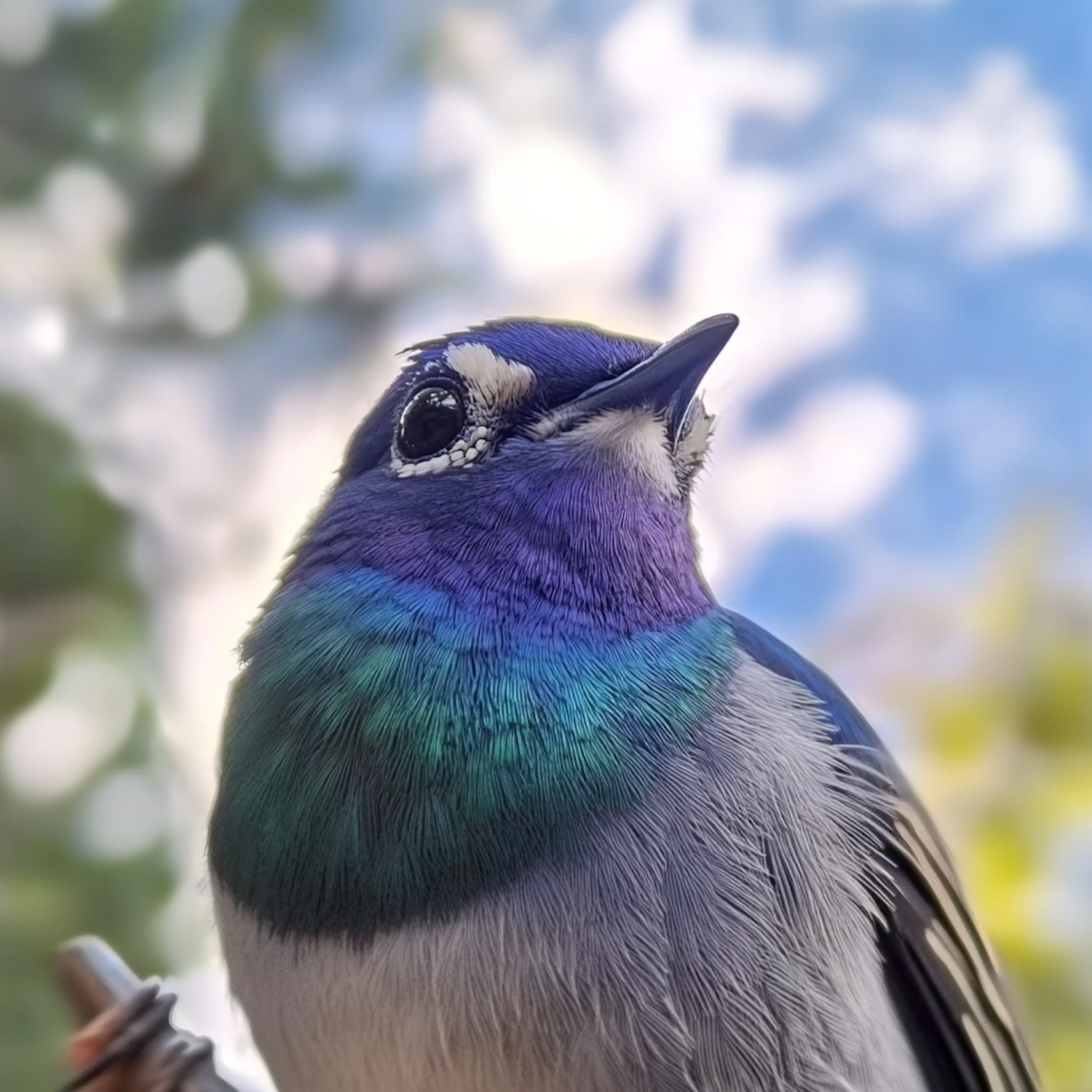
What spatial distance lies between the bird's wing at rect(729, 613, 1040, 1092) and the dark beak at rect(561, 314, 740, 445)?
0.54 feet

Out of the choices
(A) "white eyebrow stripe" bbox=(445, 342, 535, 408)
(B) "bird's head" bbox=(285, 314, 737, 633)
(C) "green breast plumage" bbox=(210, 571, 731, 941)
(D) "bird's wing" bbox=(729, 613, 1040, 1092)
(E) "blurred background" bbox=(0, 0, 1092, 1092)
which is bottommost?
(D) "bird's wing" bbox=(729, 613, 1040, 1092)

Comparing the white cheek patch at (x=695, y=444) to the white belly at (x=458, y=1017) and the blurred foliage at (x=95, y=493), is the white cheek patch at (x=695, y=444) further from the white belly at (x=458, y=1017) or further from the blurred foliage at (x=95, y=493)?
the blurred foliage at (x=95, y=493)

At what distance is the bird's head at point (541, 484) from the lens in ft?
2.15

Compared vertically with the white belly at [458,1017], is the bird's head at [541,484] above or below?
above

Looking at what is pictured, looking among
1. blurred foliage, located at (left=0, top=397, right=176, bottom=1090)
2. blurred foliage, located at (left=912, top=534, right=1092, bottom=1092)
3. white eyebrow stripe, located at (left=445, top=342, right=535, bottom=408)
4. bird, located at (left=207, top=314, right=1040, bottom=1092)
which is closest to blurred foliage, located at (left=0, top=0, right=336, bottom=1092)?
blurred foliage, located at (left=0, top=397, right=176, bottom=1090)

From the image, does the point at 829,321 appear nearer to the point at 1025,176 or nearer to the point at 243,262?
the point at 1025,176

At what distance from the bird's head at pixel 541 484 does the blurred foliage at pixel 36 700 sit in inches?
38.1

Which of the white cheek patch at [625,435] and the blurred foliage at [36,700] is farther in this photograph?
the blurred foliage at [36,700]

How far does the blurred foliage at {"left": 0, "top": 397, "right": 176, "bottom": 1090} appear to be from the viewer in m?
1.41

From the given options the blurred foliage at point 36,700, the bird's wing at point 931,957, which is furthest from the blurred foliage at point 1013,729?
the blurred foliage at point 36,700

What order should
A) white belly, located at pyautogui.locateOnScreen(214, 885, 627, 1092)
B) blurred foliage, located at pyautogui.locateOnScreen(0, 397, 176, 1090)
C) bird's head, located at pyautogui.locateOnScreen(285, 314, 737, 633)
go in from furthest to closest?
1. blurred foliage, located at pyautogui.locateOnScreen(0, 397, 176, 1090)
2. bird's head, located at pyautogui.locateOnScreen(285, 314, 737, 633)
3. white belly, located at pyautogui.locateOnScreen(214, 885, 627, 1092)

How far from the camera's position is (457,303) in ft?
5.56

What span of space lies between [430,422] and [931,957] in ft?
1.64

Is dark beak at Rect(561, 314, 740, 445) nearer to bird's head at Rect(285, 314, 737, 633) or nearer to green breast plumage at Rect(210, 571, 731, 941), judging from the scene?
bird's head at Rect(285, 314, 737, 633)
